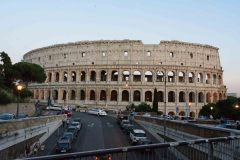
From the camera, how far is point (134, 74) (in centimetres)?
8806

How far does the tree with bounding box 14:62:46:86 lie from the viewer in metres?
65.7

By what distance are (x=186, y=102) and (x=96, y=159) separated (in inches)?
3248

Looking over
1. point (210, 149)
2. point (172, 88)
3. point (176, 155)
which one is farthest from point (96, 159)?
point (172, 88)

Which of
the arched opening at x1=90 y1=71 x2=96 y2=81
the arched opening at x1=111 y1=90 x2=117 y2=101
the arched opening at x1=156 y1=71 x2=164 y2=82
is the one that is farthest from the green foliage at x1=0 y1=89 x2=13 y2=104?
the arched opening at x1=90 y1=71 x2=96 y2=81

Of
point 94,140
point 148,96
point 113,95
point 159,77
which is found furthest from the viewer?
point 113,95

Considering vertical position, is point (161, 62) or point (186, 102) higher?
point (161, 62)

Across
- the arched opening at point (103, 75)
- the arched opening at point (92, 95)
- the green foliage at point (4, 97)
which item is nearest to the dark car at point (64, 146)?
the green foliage at point (4, 97)

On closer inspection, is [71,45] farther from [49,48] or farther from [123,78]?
[123,78]

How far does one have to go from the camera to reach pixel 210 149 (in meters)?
7.11

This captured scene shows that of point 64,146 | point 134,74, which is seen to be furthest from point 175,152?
point 134,74

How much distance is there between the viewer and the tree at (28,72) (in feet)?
216

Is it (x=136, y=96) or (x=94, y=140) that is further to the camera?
(x=136, y=96)

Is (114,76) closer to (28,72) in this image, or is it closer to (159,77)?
(159,77)

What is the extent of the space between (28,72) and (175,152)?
65.2 metres
